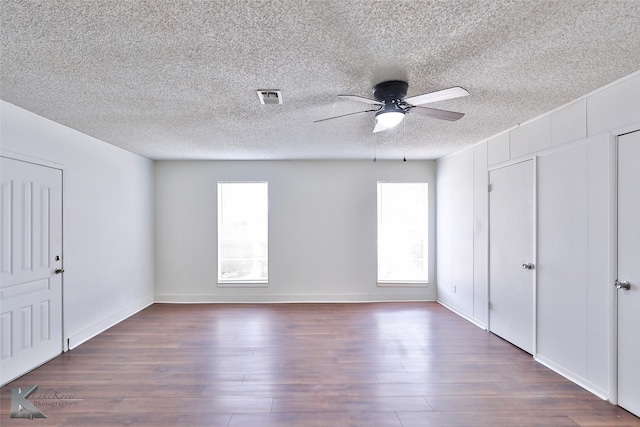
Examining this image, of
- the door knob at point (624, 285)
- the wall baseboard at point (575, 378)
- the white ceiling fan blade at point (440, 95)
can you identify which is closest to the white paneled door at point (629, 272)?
the door knob at point (624, 285)

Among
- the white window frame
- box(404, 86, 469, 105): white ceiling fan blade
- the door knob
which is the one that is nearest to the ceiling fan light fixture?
box(404, 86, 469, 105): white ceiling fan blade

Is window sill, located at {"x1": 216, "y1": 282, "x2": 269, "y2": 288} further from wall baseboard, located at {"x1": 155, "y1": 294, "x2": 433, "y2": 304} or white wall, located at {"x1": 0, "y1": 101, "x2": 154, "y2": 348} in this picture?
white wall, located at {"x1": 0, "y1": 101, "x2": 154, "y2": 348}

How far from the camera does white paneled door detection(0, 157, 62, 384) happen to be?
2881 mm

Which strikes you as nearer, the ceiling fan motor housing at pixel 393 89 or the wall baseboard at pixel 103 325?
the ceiling fan motor housing at pixel 393 89

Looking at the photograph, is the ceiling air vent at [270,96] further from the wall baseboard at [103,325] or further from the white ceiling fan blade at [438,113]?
the wall baseboard at [103,325]

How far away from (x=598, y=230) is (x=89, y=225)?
5.16 metres

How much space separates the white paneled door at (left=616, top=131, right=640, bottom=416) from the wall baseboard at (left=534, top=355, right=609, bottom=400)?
0.45ft

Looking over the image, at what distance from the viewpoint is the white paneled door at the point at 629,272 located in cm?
236

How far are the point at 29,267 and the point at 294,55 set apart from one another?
3.16 metres

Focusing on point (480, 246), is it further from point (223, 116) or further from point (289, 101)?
point (223, 116)

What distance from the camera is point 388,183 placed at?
582 centimetres

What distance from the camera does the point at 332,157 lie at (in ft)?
17.8

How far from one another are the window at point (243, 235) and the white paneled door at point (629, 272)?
4583 mm

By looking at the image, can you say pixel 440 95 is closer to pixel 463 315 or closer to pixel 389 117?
pixel 389 117
